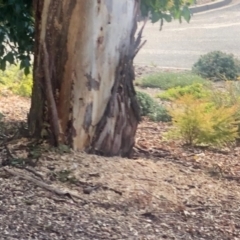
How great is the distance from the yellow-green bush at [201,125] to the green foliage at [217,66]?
19.1 ft

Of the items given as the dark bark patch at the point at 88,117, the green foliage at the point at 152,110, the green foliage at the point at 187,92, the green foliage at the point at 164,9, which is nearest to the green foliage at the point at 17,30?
the green foliage at the point at 164,9

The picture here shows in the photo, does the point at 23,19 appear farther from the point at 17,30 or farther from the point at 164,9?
the point at 164,9

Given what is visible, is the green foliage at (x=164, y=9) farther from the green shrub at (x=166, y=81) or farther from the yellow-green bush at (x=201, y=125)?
the green shrub at (x=166, y=81)

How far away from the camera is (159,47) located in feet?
58.7

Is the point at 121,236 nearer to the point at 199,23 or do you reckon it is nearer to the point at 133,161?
the point at 133,161

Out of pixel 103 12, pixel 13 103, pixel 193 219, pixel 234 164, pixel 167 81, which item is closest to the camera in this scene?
pixel 193 219

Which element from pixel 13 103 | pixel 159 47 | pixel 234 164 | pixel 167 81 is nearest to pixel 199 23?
pixel 159 47

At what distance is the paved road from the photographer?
654 inches

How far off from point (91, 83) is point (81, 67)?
147 mm

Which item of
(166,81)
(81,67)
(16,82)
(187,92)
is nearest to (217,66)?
(166,81)

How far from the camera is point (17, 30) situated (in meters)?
6.99

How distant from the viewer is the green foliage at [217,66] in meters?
Answer: 13.9

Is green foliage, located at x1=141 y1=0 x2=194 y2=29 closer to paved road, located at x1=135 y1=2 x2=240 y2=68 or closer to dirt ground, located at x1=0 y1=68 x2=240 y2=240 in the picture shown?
dirt ground, located at x1=0 y1=68 x2=240 y2=240

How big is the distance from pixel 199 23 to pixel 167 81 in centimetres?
856
